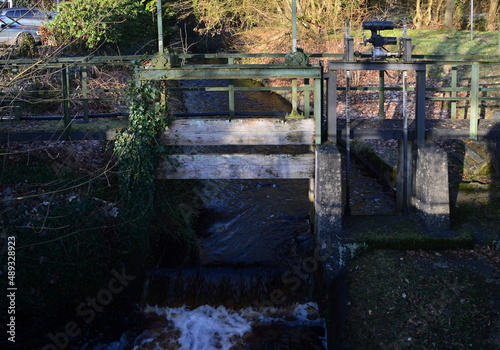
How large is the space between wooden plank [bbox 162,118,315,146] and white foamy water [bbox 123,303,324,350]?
2.67 meters

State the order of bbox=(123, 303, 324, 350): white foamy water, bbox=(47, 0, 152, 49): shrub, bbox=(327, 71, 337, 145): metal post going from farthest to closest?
bbox=(47, 0, 152, 49): shrub
bbox=(327, 71, 337, 145): metal post
bbox=(123, 303, 324, 350): white foamy water

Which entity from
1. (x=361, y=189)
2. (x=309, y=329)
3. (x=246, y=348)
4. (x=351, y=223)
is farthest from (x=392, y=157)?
(x=246, y=348)

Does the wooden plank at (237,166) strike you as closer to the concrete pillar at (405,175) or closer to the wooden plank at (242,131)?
the wooden plank at (242,131)

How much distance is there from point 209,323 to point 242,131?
121 inches

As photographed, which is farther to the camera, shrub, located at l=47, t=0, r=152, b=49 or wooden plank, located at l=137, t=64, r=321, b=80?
shrub, located at l=47, t=0, r=152, b=49

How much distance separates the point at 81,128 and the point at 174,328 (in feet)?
12.7

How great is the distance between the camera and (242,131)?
894 cm

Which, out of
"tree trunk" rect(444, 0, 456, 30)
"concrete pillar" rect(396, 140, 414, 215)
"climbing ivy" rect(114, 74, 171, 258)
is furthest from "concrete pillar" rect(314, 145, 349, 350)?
"tree trunk" rect(444, 0, 456, 30)

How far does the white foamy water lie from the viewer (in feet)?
25.9

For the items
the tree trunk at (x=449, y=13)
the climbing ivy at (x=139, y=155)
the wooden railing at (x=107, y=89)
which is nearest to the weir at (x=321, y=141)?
the wooden railing at (x=107, y=89)

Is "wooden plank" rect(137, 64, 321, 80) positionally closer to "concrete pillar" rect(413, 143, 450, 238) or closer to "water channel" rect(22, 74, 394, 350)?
"concrete pillar" rect(413, 143, 450, 238)

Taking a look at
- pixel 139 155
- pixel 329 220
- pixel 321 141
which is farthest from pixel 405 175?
pixel 139 155

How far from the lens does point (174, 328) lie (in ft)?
26.9

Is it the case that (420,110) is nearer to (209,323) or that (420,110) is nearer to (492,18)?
(209,323)
